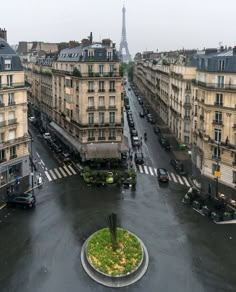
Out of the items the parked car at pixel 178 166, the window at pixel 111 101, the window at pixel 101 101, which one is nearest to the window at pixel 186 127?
the parked car at pixel 178 166

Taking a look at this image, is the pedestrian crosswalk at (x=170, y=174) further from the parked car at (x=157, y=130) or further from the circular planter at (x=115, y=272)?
the parked car at (x=157, y=130)

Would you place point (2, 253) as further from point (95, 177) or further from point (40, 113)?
point (40, 113)

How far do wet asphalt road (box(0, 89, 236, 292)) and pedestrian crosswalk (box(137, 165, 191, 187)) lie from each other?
91.6 inches

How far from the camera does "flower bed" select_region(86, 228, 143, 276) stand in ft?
107

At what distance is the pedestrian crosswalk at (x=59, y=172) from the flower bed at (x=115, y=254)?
989 inches

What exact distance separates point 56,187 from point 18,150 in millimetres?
8125

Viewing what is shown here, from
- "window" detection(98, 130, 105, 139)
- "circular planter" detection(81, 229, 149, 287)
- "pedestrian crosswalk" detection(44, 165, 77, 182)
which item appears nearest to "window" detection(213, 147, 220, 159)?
"window" detection(98, 130, 105, 139)

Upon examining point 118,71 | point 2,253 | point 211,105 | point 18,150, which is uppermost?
point 118,71

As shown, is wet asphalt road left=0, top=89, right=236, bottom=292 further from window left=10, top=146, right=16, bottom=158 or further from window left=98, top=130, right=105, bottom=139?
window left=98, top=130, right=105, bottom=139

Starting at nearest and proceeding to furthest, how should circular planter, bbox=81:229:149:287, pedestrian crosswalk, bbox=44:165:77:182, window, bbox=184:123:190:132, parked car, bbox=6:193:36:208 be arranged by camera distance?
circular planter, bbox=81:229:149:287 → parked car, bbox=6:193:36:208 → pedestrian crosswalk, bbox=44:165:77:182 → window, bbox=184:123:190:132

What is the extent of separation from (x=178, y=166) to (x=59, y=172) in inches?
829

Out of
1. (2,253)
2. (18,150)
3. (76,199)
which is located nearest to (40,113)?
(18,150)

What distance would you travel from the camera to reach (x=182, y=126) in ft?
265

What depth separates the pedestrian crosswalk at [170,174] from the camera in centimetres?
5941
